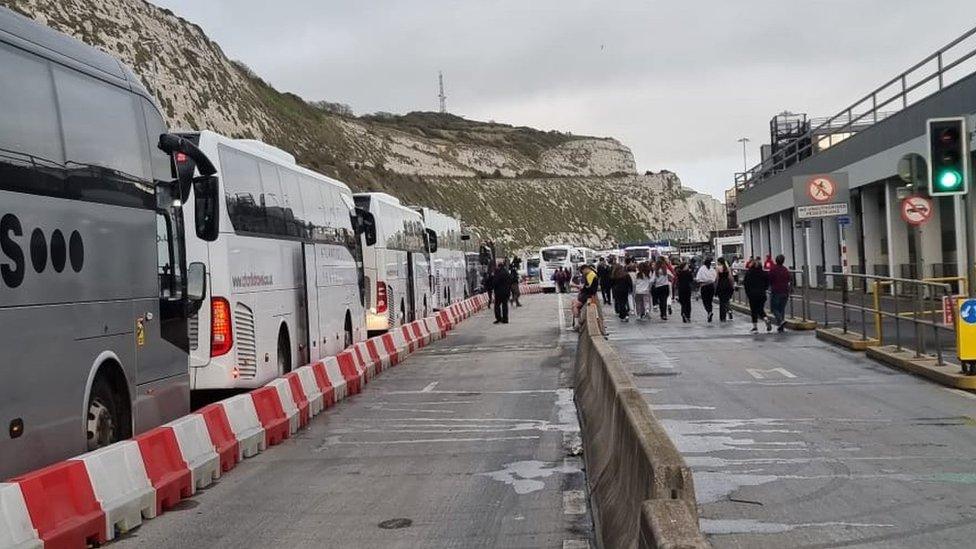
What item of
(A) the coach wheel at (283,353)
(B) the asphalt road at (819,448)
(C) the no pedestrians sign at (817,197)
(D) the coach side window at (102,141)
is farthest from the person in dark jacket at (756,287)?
(D) the coach side window at (102,141)

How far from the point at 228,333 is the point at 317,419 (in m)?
1.65

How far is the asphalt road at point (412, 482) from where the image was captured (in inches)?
304

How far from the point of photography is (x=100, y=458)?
7.66 meters

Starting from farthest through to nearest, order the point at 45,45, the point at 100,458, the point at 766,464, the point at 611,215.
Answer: the point at 611,215 → the point at 766,464 → the point at 45,45 → the point at 100,458

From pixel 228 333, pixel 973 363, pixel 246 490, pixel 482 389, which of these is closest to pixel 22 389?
pixel 246 490

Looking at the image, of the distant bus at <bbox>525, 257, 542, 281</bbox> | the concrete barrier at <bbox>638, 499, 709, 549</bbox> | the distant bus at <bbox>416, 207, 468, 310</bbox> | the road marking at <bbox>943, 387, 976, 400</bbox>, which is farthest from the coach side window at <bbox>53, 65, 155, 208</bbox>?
the distant bus at <bbox>525, 257, 542, 281</bbox>

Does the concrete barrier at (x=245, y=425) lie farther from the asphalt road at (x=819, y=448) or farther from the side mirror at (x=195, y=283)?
the asphalt road at (x=819, y=448)

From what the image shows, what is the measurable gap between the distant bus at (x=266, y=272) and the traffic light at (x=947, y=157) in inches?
364

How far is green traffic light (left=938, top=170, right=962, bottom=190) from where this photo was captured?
15.5 metres

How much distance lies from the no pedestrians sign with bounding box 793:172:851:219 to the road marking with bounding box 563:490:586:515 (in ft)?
63.1

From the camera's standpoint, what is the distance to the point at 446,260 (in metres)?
43.5

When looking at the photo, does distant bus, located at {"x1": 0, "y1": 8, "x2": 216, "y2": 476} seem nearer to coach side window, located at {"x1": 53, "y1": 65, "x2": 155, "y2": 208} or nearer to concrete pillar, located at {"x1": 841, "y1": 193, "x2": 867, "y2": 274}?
coach side window, located at {"x1": 53, "y1": 65, "x2": 155, "y2": 208}

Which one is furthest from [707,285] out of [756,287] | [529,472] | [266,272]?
[529,472]

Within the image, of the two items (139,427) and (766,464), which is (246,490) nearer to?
(139,427)
